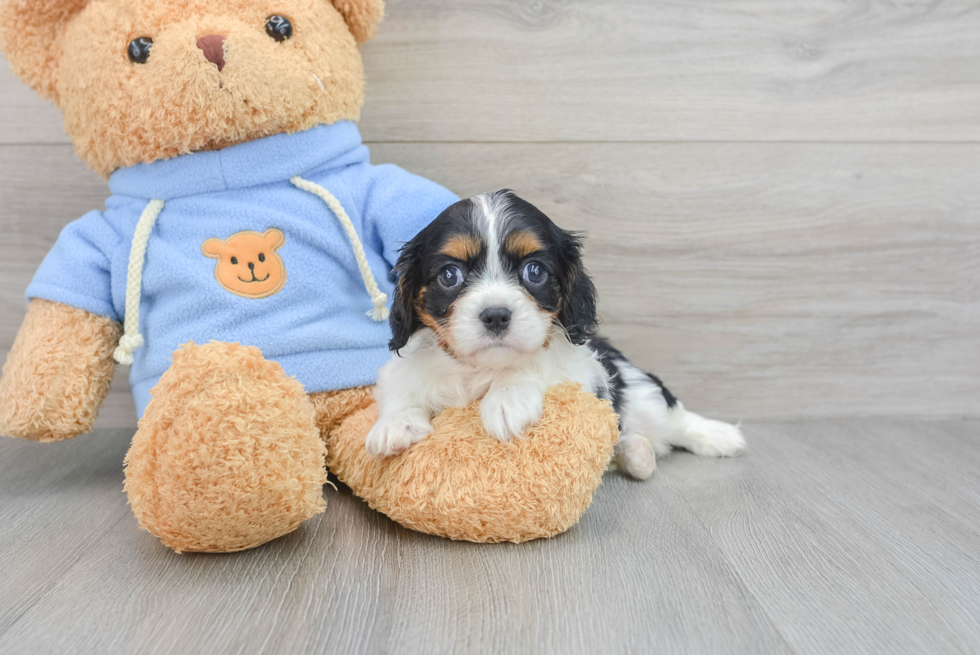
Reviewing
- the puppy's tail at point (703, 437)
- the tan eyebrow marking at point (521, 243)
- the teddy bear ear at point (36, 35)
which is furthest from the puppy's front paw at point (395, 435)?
the teddy bear ear at point (36, 35)

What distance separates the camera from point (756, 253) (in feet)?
7.09

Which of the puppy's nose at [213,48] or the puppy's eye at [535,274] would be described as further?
the puppy's nose at [213,48]

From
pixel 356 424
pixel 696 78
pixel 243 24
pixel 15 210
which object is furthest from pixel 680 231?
pixel 15 210

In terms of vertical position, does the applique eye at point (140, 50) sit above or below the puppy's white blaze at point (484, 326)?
above

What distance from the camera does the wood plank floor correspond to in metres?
1.04

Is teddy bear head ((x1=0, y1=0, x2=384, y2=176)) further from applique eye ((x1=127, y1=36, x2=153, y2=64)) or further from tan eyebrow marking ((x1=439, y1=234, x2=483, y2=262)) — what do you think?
tan eyebrow marking ((x1=439, y1=234, x2=483, y2=262))

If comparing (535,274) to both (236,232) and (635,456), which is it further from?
(236,232)

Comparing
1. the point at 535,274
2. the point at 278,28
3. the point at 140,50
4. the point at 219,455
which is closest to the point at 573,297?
the point at 535,274

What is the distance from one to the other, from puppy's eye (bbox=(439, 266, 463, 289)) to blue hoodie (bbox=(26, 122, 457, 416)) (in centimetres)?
32

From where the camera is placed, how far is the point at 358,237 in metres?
1.68

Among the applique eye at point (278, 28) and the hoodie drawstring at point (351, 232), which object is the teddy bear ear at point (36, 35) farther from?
the hoodie drawstring at point (351, 232)

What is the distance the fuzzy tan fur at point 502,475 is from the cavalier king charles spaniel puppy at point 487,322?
4 cm

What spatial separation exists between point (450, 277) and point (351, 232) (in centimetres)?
39

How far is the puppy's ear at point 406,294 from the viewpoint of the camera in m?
1.46
